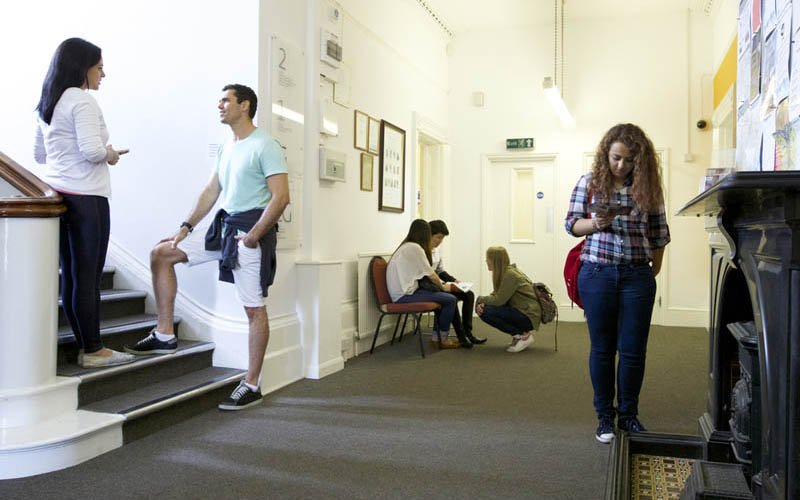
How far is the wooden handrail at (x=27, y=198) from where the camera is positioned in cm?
273

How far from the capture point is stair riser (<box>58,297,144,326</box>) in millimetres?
3932

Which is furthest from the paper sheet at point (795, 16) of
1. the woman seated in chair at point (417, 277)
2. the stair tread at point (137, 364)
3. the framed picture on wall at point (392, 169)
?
the framed picture on wall at point (392, 169)

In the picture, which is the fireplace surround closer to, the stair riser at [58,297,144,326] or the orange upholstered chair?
the stair riser at [58,297,144,326]

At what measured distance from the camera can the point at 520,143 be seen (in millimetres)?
8055

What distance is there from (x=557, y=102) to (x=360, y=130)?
225cm

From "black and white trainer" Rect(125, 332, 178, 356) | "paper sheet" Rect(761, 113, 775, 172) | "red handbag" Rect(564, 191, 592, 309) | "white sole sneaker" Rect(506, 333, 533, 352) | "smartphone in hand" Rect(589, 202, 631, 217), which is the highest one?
"paper sheet" Rect(761, 113, 775, 172)

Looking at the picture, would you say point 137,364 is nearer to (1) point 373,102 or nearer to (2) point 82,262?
(2) point 82,262

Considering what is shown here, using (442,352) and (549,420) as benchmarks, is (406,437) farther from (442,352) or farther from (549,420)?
(442,352)

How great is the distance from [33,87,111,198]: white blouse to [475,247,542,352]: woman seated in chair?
3.52m

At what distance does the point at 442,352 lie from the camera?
563 cm

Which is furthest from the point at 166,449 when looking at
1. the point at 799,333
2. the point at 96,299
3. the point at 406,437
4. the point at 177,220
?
the point at 799,333

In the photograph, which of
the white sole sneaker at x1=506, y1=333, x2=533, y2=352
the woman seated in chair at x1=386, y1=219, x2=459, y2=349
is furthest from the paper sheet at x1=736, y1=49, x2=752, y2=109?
the white sole sneaker at x1=506, y1=333, x2=533, y2=352

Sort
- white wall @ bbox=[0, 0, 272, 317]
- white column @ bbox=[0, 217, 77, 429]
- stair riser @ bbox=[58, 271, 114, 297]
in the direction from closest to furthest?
white column @ bbox=[0, 217, 77, 429], white wall @ bbox=[0, 0, 272, 317], stair riser @ bbox=[58, 271, 114, 297]

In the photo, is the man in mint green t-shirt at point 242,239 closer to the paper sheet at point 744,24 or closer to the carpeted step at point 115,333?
the carpeted step at point 115,333
